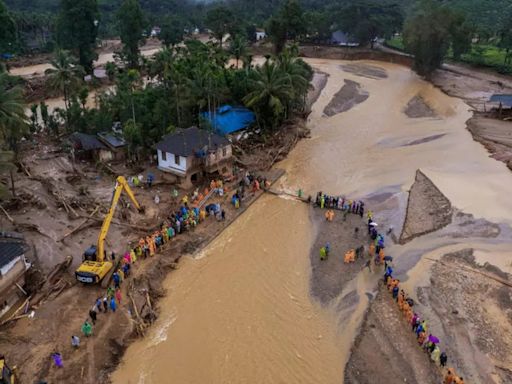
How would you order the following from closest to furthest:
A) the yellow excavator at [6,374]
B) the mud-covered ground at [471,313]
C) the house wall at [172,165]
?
the yellow excavator at [6,374] → the mud-covered ground at [471,313] → the house wall at [172,165]

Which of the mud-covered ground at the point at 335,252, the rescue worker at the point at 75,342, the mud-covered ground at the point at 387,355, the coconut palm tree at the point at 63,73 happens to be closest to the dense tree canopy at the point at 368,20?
the coconut palm tree at the point at 63,73

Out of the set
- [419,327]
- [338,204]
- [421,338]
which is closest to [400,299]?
[419,327]

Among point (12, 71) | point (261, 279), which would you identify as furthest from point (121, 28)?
point (261, 279)

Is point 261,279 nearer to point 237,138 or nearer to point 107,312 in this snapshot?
point 107,312

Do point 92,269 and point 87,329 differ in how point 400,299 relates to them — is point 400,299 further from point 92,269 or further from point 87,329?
point 92,269

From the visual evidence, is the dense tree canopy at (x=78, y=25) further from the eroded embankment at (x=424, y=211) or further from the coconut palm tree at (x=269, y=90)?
the eroded embankment at (x=424, y=211)
